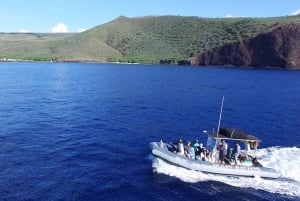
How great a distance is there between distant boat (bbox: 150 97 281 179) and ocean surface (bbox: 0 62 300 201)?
2.66 ft

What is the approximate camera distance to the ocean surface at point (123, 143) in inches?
1501

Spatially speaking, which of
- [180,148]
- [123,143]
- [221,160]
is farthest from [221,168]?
[123,143]

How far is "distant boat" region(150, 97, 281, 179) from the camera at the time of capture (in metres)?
42.4

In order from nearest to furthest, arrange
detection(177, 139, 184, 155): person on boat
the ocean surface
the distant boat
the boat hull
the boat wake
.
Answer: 1. the ocean surface
2. the boat wake
3. the boat hull
4. the distant boat
5. detection(177, 139, 184, 155): person on boat

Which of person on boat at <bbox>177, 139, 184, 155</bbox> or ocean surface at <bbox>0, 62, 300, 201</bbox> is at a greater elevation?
person on boat at <bbox>177, 139, 184, 155</bbox>

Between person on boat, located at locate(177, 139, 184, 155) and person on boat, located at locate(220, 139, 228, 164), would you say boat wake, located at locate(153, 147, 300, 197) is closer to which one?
person on boat, located at locate(177, 139, 184, 155)

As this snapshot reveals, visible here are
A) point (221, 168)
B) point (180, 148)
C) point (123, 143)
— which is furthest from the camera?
point (123, 143)

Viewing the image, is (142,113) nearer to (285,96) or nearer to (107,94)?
(107,94)

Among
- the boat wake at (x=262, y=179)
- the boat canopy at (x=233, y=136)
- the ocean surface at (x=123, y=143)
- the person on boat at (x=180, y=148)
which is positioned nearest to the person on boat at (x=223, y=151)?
the boat canopy at (x=233, y=136)

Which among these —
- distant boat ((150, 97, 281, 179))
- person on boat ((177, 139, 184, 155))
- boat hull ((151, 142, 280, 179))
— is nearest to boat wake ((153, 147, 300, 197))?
boat hull ((151, 142, 280, 179))

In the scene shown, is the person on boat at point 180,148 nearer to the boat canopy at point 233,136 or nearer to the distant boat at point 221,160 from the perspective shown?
the distant boat at point 221,160

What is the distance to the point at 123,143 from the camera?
176 feet

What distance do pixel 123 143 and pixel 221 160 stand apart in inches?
566

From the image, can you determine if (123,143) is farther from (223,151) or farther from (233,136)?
(233,136)
